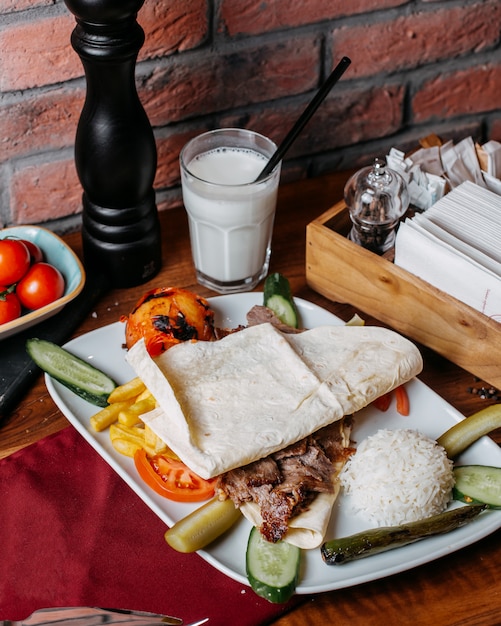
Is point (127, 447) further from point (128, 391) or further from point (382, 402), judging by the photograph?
point (382, 402)

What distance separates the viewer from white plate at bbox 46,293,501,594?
115 cm

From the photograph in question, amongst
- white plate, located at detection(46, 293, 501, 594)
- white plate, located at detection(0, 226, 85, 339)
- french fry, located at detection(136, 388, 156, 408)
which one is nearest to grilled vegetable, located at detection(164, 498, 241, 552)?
white plate, located at detection(46, 293, 501, 594)

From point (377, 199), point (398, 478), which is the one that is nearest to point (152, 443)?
point (398, 478)

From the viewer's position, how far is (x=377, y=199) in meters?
1.59

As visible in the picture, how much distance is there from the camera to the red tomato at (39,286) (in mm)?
1562

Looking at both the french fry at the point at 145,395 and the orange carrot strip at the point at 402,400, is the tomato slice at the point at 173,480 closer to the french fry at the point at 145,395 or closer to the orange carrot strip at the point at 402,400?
the french fry at the point at 145,395

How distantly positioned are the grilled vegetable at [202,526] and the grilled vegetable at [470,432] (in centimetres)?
36

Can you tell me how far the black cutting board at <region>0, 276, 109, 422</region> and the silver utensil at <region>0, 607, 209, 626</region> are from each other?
0.44m

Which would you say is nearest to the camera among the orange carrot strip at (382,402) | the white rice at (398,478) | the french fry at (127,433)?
the white rice at (398,478)

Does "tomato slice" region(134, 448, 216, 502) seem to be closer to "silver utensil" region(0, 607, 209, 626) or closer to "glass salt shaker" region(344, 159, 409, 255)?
"silver utensil" region(0, 607, 209, 626)

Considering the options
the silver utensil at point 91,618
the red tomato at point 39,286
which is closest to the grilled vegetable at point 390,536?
the silver utensil at point 91,618

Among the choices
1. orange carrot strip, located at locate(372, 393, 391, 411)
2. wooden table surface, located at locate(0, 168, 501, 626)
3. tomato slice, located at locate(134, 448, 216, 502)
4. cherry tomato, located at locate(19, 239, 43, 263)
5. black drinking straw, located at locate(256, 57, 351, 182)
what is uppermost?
black drinking straw, located at locate(256, 57, 351, 182)

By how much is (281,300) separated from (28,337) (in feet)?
1.62

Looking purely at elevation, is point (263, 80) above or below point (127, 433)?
above
